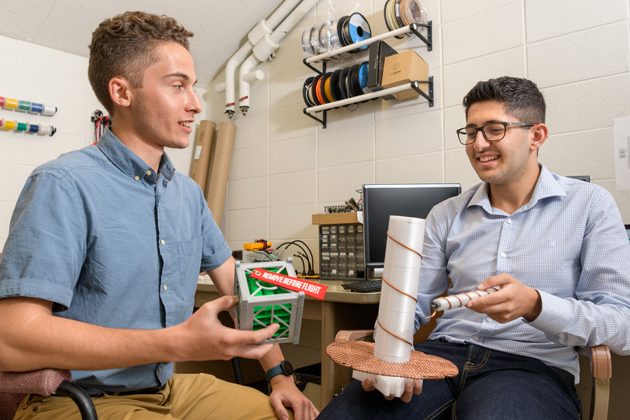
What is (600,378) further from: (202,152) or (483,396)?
(202,152)

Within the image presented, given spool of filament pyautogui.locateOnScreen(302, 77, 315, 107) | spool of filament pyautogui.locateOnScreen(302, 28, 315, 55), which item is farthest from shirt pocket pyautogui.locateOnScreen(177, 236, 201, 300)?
spool of filament pyautogui.locateOnScreen(302, 28, 315, 55)

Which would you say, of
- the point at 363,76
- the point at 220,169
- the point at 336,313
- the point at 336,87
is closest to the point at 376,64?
the point at 363,76

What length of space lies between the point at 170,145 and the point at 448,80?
1.62m

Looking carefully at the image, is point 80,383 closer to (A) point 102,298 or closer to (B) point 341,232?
(A) point 102,298

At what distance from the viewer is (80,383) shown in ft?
3.38

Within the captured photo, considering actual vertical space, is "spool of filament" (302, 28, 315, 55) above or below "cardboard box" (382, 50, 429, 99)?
above

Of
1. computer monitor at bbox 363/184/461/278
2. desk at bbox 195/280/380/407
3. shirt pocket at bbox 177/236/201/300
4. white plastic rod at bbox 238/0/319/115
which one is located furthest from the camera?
white plastic rod at bbox 238/0/319/115

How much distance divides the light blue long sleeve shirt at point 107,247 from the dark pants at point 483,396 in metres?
0.48

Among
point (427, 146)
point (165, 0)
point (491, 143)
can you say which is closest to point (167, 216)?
point (491, 143)

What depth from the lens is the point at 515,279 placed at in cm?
113

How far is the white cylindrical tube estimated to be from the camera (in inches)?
38.2

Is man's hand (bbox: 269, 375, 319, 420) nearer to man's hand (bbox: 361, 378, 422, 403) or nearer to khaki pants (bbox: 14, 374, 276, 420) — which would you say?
khaki pants (bbox: 14, 374, 276, 420)

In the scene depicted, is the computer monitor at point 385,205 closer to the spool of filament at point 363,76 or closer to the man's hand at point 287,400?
the spool of filament at point 363,76

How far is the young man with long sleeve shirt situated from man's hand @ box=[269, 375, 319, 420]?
7 cm
